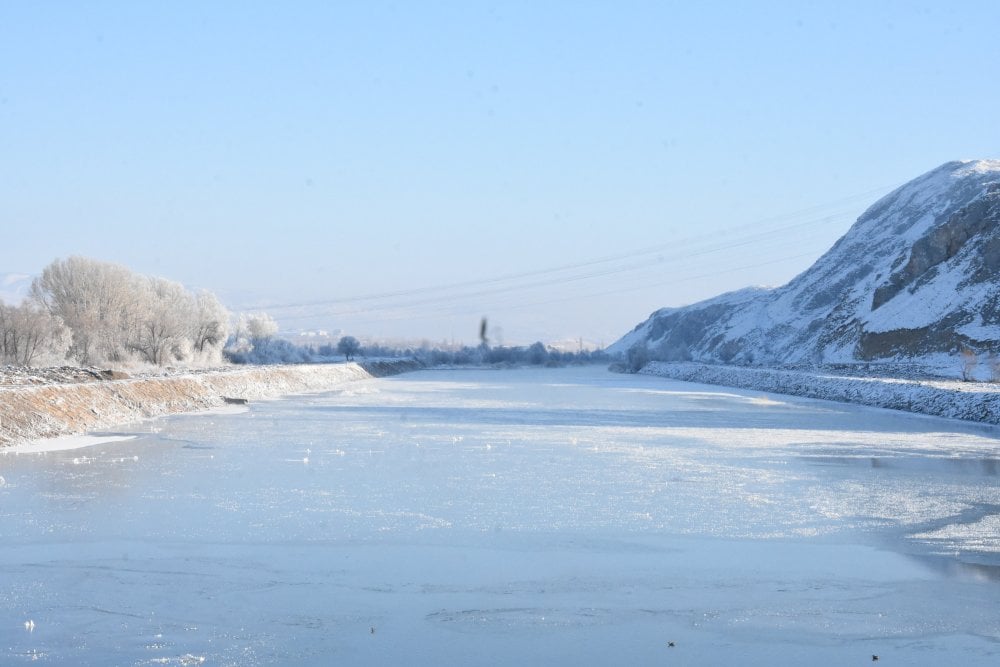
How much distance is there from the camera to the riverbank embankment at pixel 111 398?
24297 mm

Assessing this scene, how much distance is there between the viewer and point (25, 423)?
78.4 feet

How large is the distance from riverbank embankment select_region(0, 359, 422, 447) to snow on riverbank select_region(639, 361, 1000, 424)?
2730 cm

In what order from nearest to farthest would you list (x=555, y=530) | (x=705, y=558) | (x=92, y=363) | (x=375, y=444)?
(x=705, y=558) → (x=555, y=530) → (x=375, y=444) → (x=92, y=363)

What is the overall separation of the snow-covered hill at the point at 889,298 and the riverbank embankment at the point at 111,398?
138ft

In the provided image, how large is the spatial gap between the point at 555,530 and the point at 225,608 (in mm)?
4950

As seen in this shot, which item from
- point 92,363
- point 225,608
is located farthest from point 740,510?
point 92,363

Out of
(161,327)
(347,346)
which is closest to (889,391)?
(161,327)

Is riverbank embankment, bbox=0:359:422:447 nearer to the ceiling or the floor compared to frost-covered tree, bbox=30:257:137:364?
nearer to the floor

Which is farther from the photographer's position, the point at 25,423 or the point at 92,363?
the point at 92,363

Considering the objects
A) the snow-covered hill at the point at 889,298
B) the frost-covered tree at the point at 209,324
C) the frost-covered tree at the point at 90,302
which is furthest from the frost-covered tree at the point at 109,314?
the snow-covered hill at the point at 889,298

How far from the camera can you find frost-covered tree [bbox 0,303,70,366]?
163ft

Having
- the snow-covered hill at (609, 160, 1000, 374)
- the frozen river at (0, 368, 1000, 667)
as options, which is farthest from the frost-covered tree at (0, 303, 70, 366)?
the snow-covered hill at (609, 160, 1000, 374)

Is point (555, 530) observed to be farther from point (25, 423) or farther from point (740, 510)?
point (25, 423)

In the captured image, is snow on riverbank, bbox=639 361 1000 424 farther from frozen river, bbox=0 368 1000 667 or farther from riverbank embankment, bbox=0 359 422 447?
riverbank embankment, bbox=0 359 422 447
